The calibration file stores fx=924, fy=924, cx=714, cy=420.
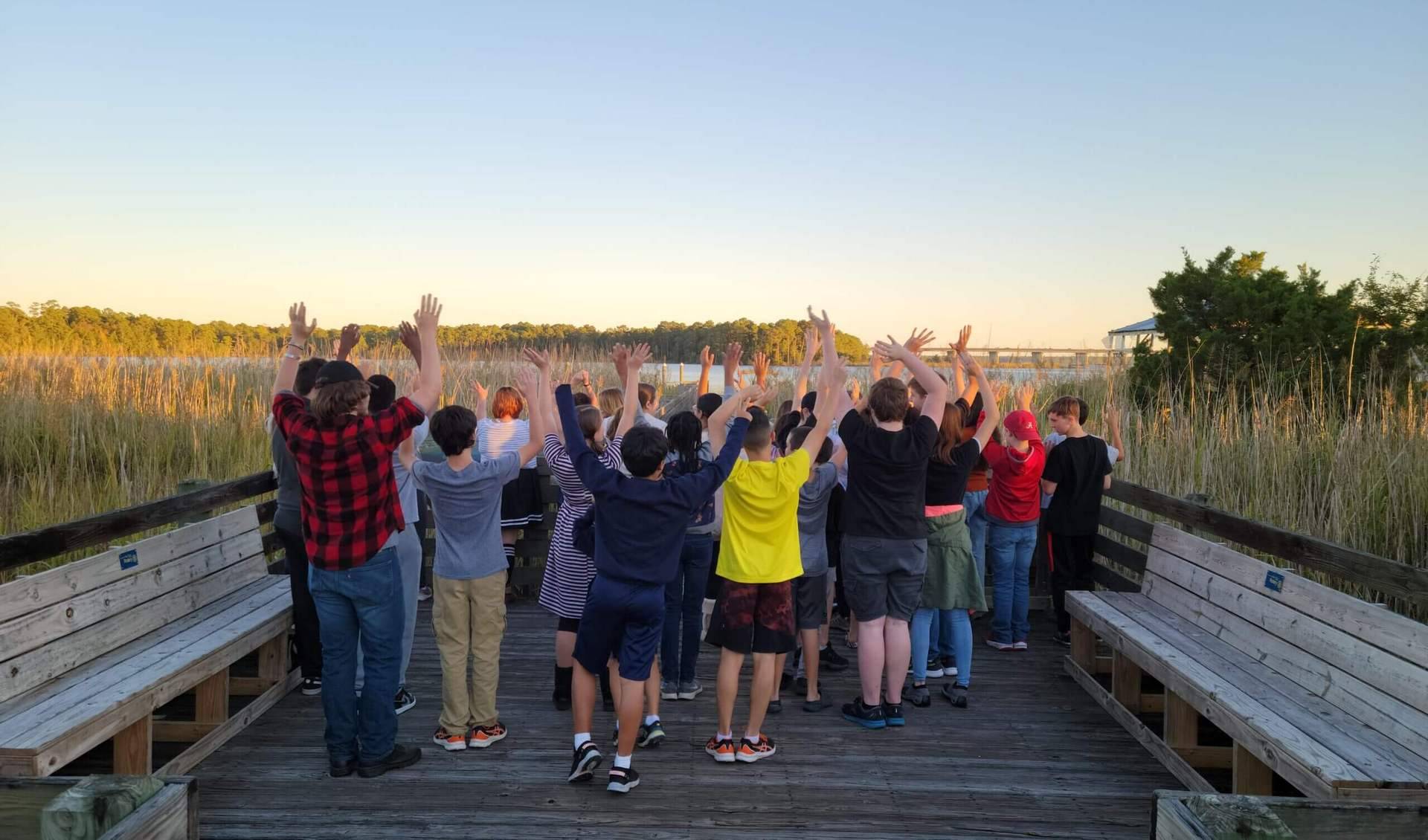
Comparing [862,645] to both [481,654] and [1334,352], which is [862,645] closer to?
[481,654]

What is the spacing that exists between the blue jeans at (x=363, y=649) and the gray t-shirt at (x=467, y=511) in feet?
0.91

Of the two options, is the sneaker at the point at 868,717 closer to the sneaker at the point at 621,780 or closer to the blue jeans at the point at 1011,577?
the sneaker at the point at 621,780

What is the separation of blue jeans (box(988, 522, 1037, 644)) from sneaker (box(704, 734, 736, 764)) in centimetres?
253

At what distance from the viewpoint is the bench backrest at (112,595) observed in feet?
11.6

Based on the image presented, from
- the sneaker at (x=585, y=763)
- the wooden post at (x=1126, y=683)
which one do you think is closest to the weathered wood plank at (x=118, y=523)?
the sneaker at (x=585, y=763)

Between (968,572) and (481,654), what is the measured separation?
258 cm

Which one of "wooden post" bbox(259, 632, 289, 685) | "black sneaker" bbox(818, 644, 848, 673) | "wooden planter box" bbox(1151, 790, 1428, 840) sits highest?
"wooden planter box" bbox(1151, 790, 1428, 840)

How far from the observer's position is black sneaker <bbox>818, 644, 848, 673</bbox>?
5.67m

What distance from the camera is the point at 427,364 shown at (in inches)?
153

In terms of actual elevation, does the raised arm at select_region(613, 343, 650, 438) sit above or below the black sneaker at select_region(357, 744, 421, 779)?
above

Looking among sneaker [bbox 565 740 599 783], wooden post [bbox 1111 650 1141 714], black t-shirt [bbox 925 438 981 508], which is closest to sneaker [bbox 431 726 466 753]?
sneaker [bbox 565 740 599 783]

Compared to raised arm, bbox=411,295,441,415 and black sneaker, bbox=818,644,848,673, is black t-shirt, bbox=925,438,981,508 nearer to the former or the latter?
black sneaker, bbox=818,644,848,673

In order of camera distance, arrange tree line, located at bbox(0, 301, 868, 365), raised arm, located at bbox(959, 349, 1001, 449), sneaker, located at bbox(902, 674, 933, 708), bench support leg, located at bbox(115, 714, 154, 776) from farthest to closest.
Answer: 1. tree line, located at bbox(0, 301, 868, 365)
2. sneaker, located at bbox(902, 674, 933, 708)
3. raised arm, located at bbox(959, 349, 1001, 449)
4. bench support leg, located at bbox(115, 714, 154, 776)

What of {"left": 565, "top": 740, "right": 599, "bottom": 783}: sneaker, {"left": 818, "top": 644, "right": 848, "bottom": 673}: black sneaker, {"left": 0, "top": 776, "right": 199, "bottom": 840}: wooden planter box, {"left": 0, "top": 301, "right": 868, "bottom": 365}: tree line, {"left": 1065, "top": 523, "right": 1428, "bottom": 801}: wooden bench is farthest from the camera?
{"left": 0, "top": 301, "right": 868, "bottom": 365}: tree line
